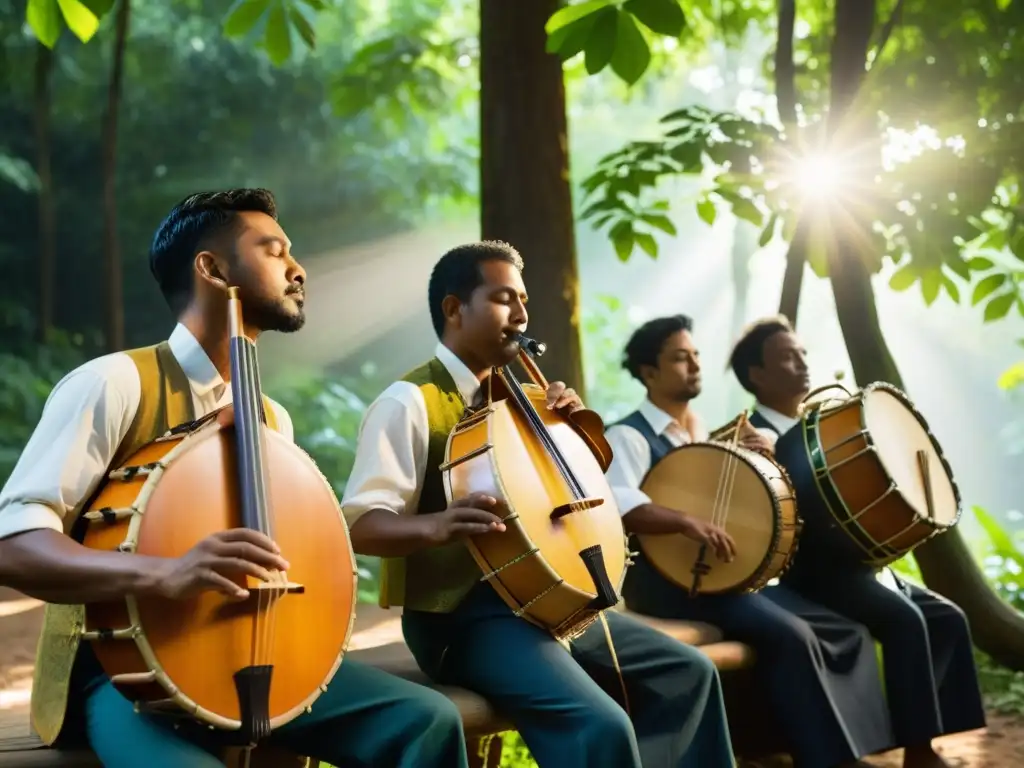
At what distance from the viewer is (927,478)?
4020mm

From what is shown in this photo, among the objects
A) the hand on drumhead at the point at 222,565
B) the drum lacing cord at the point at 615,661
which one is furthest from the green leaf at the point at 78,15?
the drum lacing cord at the point at 615,661

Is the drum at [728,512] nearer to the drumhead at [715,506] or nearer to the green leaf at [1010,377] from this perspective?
the drumhead at [715,506]

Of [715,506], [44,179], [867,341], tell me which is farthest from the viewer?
[44,179]

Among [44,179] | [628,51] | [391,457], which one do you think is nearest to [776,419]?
[628,51]

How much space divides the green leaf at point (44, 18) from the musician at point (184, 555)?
1.28 metres

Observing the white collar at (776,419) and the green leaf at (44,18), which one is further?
the white collar at (776,419)

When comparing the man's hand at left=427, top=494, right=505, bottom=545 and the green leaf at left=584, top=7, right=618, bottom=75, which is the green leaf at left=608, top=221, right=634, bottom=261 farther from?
the man's hand at left=427, top=494, right=505, bottom=545

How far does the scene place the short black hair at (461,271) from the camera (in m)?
3.02

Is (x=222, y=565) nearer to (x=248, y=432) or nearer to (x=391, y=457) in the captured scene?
(x=248, y=432)

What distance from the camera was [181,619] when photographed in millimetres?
1875

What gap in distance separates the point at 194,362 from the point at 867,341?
3.95m

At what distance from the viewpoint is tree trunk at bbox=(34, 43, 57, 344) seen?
29.6 ft

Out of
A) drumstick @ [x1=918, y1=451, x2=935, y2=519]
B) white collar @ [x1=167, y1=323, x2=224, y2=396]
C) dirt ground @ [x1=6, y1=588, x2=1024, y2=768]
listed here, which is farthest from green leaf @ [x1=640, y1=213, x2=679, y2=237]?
white collar @ [x1=167, y1=323, x2=224, y2=396]

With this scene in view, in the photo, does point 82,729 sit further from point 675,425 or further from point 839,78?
point 839,78
